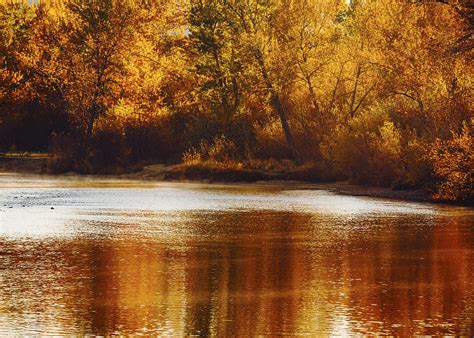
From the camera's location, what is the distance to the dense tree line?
1564 inches

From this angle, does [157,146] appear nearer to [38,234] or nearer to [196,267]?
[38,234]

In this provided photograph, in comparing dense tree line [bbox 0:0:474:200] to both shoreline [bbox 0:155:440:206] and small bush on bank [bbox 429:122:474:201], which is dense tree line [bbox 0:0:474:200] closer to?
small bush on bank [bbox 429:122:474:201]

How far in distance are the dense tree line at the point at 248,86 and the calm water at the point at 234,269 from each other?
983cm

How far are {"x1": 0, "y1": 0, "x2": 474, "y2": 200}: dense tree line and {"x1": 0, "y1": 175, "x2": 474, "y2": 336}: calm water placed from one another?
983 centimetres

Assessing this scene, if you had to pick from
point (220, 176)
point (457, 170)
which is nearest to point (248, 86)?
point (220, 176)

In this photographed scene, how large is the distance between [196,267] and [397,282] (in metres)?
3.33

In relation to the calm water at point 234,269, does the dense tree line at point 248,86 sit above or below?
above

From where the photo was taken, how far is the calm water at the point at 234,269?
1177 cm

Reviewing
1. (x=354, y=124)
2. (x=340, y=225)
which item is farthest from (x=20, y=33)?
(x=340, y=225)

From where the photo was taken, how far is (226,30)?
53.7 metres

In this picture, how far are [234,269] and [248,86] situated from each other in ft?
122

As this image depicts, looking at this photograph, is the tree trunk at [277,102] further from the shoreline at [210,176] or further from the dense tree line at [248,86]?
the shoreline at [210,176]

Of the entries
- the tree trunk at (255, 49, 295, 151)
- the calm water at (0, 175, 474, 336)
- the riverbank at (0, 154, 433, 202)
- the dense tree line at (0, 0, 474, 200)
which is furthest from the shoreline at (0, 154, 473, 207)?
the calm water at (0, 175, 474, 336)

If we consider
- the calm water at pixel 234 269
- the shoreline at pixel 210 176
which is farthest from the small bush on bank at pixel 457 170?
the calm water at pixel 234 269
